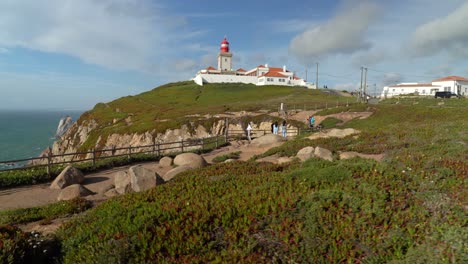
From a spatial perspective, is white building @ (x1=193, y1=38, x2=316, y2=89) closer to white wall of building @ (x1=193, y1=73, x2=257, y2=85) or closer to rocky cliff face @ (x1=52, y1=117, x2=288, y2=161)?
white wall of building @ (x1=193, y1=73, x2=257, y2=85)

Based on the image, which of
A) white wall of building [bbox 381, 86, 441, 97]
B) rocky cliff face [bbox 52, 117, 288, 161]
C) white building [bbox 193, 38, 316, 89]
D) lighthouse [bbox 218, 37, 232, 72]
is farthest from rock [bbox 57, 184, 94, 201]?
lighthouse [bbox 218, 37, 232, 72]

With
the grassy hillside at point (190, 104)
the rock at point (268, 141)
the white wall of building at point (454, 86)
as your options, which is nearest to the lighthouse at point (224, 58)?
the grassy hillside at point (190, 104)

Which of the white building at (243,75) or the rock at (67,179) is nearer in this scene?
the rock at (67,179)

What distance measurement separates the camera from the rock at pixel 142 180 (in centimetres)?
1305

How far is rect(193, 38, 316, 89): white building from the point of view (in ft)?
371

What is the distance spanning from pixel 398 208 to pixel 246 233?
3.83m

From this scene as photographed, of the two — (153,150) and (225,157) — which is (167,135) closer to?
(153,150)

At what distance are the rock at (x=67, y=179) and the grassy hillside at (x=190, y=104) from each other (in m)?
31.8

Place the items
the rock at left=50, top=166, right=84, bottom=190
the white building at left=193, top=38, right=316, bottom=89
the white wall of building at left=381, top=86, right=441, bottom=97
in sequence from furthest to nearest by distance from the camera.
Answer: the white building at left=193, top=38, right=316, bottom=89 < the white wall of building at left=381, top=86, right=441, bottom=97 < the rock at left=50, top=166, right=84, bottom=190

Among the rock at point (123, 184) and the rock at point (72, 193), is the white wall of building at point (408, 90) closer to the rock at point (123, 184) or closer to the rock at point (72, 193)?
A: the rock at point (123, 184)

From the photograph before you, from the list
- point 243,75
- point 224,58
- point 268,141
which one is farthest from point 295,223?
point 224,58

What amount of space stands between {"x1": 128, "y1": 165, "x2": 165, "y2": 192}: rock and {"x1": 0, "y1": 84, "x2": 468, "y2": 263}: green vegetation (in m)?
2.61

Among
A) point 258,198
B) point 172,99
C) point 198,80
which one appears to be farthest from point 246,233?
point 198,80

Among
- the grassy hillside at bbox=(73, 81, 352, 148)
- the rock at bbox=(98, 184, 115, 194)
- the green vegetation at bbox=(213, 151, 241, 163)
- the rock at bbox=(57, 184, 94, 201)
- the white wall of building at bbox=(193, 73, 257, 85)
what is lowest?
the rock at bbox=(98, 184, 115, 194)
